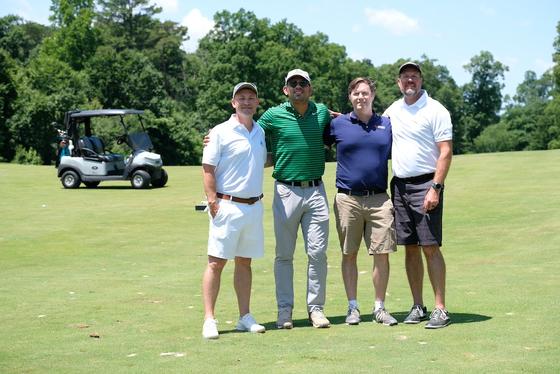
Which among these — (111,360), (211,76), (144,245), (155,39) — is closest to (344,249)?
(111,360)

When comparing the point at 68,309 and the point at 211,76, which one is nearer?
the point at 68,309

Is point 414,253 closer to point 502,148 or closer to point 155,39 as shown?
point 155,39

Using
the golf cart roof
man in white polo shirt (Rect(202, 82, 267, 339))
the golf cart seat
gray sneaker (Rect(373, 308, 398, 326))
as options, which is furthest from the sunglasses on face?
the golf cart seat

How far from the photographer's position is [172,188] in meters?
25.8

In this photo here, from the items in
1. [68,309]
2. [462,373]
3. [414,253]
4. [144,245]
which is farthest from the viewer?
[144,245]

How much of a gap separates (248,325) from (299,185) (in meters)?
1.18

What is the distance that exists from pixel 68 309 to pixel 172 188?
17.3 meters

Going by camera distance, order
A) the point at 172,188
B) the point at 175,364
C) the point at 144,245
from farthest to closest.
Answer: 1. the point at 172,188
2. the point at 144,245
3. the point at 175,364

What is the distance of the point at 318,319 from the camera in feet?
24.2

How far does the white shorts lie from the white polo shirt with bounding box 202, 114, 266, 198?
0.11 m

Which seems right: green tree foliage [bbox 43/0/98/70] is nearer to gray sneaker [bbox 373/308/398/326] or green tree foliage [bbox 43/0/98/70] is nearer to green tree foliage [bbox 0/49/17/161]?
green tree foliage [bbox 0/49/17/161]

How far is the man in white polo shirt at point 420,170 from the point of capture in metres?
7.21

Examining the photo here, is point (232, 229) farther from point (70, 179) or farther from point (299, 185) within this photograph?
point (70, 179)

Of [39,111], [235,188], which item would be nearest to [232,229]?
[235,188]
